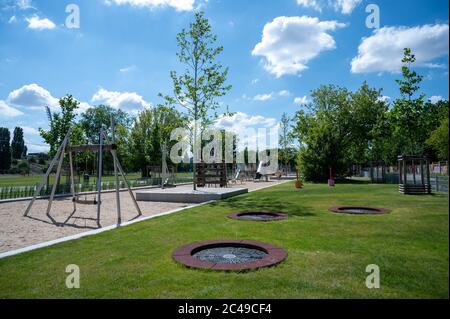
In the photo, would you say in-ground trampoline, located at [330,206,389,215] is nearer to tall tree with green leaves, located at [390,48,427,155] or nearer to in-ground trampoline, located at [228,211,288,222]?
in-ground trampoline, located at [228,211,288,222]

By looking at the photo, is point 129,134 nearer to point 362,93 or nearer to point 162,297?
point 362,93

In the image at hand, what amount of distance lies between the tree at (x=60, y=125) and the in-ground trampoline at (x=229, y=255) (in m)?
18.9

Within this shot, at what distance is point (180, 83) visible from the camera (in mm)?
18672

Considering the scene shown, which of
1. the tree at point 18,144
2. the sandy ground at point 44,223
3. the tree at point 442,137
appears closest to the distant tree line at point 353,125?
the tree at point 442,137

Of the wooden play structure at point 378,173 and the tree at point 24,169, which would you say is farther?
the tree at point 24,169

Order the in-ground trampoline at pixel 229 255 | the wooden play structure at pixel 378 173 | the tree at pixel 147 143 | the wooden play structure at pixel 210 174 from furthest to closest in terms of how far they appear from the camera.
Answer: the tree at pixel 147 143 → the wooden play structure at pixel 378 173 → the wooden play structure at pixel 210 174 → the in-ground trampoline at pixel 229 255

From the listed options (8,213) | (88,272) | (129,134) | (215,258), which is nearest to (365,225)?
(215,258)

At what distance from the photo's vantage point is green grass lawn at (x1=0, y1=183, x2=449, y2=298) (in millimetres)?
4043

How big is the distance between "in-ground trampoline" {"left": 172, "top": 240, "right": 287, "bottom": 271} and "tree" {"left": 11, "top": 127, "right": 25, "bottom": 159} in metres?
139

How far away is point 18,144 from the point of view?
120500mm

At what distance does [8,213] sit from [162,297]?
11.3 m

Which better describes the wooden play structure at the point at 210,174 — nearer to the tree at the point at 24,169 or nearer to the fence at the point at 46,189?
the fence at the point at 46,189

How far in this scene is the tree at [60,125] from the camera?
21.8 m

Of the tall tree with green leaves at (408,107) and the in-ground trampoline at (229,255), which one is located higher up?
the tall tree with green leaves at (408,107)
